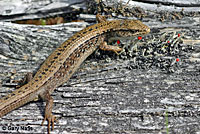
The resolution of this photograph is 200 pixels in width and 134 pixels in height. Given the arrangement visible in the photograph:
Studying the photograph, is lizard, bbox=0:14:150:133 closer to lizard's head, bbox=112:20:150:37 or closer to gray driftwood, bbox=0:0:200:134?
lizard's head, bbox=112:20:150:37

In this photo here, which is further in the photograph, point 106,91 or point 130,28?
point 130,28

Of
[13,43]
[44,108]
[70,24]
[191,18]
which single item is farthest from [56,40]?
[191,18]

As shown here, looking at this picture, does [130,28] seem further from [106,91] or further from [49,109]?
[49,109]

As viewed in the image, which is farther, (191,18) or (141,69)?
→ (191,18)

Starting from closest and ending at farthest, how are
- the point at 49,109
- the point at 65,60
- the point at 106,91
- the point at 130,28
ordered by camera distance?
the point at 49,109
the point at 106,91
the point at 65,60
the point at 130,28

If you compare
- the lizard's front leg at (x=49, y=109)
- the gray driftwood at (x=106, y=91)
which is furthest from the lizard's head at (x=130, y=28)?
the lizard's front leg at (x=49, y=109)

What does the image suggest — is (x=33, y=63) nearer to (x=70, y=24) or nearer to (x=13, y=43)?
(x=13, y=43)

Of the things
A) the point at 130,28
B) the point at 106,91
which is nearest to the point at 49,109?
the point at 106,91
